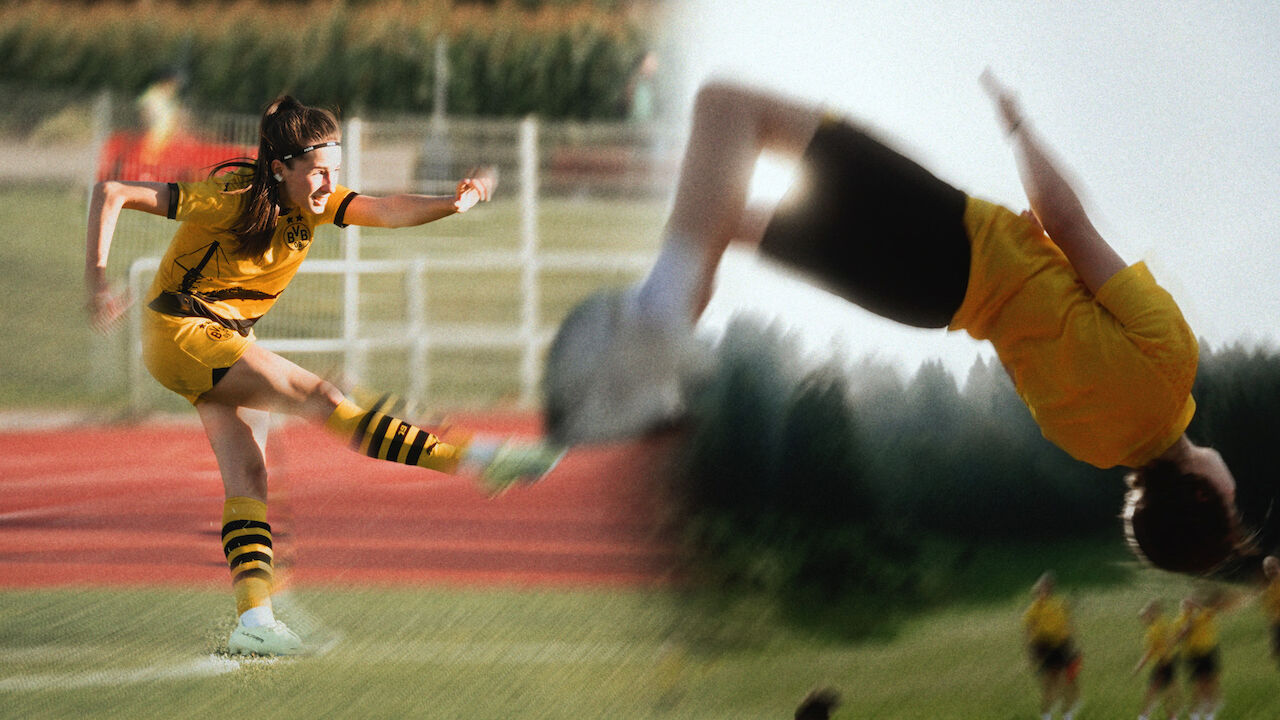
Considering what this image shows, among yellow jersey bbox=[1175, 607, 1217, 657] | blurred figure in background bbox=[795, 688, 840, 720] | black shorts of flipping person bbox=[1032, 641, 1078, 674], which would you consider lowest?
blurred figure in background bbox=[795, 688, 840, 720]

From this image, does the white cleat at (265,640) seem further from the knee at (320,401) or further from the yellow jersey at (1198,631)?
the yellow jersey at (1198,631)

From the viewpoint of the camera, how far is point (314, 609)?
353 cm

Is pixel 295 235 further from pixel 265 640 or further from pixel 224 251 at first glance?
pixel 265 640

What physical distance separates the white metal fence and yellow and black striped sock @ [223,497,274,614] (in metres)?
3.63

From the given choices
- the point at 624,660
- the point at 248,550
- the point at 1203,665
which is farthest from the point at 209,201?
the point at 1203,665

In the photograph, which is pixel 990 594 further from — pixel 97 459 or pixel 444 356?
pixel 444 356

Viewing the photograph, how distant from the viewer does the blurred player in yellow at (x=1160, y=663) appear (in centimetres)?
286

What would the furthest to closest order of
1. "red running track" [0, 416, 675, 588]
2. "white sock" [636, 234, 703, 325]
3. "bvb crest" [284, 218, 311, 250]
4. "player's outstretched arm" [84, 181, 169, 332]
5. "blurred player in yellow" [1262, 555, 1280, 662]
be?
1. "red running track" [0, 416, 675, 588]
2. "blurred player in yellow" [1262, 555, 1280, 662]
3. "bvb crest" [284, 218, 311, 250]
4. "player's outstretched arm" [84, 181, 169, 332]
5. "white sock" [636, 234, 703, 325]

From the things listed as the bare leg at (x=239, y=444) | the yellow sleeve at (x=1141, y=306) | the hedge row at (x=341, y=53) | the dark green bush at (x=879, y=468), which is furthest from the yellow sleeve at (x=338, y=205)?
the hedge row at (x=341, y=53)

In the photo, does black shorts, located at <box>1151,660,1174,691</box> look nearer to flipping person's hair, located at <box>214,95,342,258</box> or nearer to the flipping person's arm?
the flipping person's arm

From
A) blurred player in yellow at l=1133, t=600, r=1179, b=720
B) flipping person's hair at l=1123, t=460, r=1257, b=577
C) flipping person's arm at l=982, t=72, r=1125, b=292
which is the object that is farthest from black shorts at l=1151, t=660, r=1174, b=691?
flipping person's arm at l=982, t=72, r=1125, b=292

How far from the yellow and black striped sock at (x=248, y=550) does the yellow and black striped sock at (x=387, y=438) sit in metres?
0.32

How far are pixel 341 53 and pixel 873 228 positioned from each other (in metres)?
11.0

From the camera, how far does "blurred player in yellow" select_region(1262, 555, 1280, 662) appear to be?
2.95 metres
